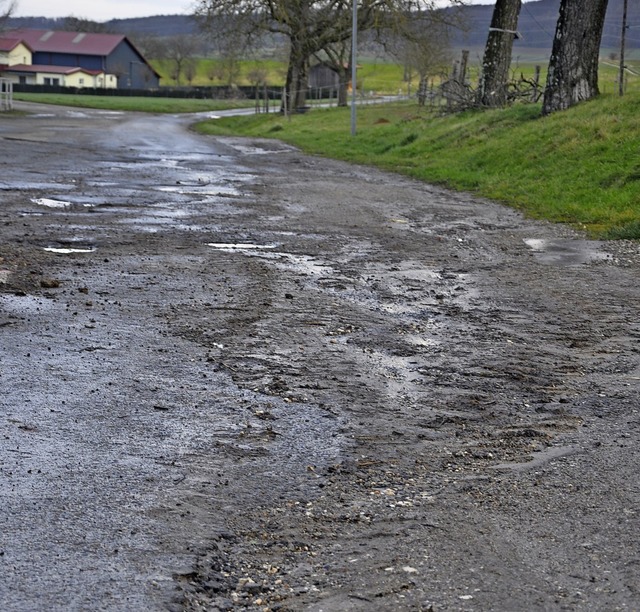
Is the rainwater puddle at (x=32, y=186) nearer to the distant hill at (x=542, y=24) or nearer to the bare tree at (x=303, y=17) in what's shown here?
the distant hill at (x=542, y=24)

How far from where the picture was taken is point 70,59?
128 meters

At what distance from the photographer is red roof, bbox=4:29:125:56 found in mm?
127375

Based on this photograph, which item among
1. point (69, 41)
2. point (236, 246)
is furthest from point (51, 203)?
point (69, 41)

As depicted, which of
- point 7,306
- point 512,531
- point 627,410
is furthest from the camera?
point 7,306

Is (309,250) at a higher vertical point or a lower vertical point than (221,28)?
lower

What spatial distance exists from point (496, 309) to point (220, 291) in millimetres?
2115

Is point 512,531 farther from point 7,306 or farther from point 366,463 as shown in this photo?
point 7,306

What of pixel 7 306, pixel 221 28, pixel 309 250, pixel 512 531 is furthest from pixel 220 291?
pixel 221 28

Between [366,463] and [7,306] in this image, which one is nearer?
[366,463]

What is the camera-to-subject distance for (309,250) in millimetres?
10156

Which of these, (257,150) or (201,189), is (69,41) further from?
(201,189)

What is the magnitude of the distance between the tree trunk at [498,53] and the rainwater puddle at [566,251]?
1743 centimetres

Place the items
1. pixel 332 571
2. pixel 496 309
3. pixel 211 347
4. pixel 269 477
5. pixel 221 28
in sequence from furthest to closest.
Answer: pixel 221 28, pixel 496 309, pixel 211 347, pixel 269 477, pixel 332 571

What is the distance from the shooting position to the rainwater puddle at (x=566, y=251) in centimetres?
1011
